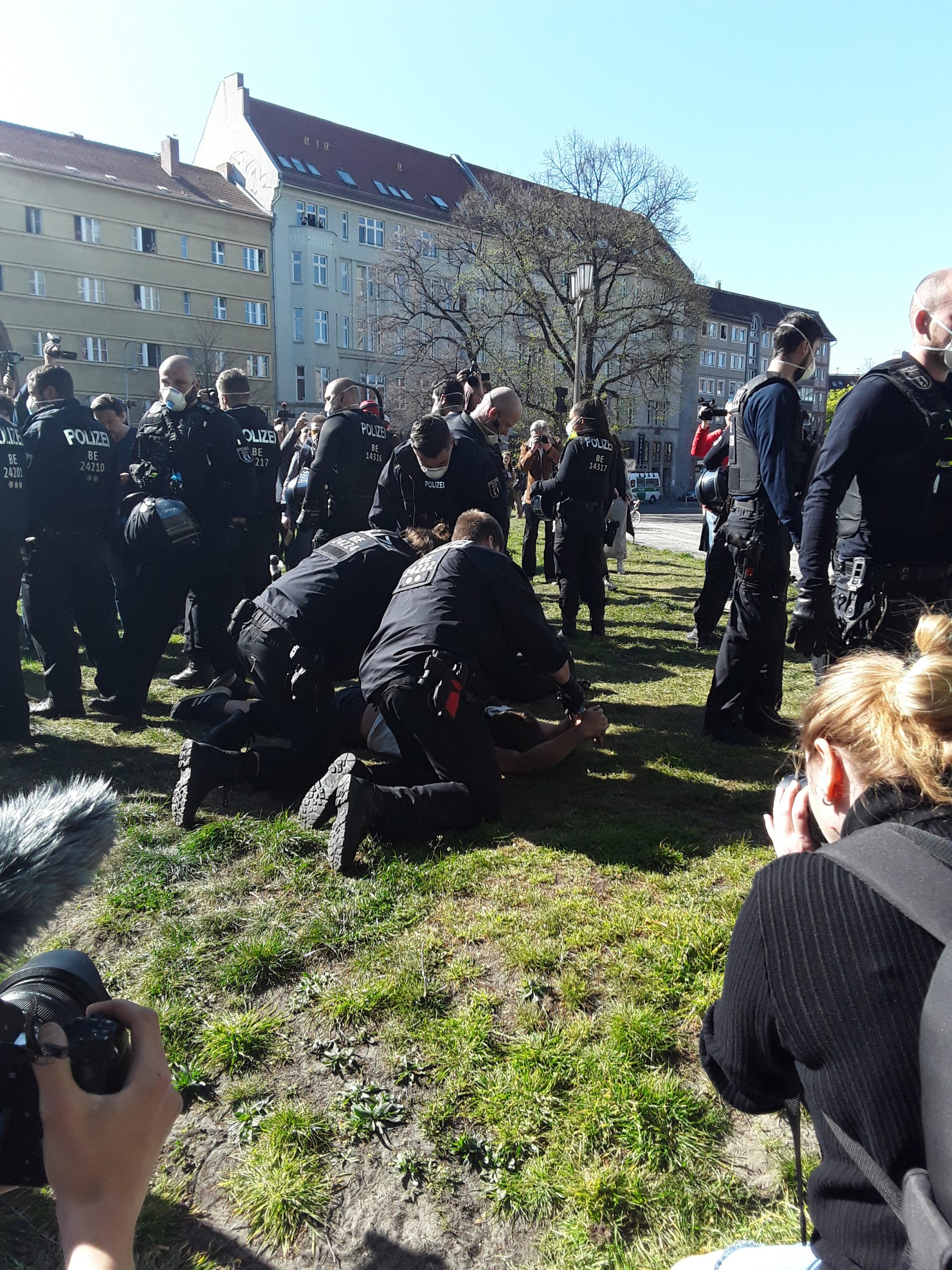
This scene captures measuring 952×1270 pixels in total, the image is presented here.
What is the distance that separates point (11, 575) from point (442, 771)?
3.13 m

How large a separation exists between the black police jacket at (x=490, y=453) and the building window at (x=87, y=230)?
4514 cm

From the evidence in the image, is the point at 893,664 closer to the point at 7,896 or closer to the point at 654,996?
the point at 7,896

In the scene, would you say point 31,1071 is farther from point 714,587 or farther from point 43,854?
point 714,587

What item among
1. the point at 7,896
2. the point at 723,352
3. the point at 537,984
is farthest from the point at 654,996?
the point at 723,352

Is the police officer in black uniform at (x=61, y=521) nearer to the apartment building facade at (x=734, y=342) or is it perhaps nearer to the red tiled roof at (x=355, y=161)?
the red tiled roof at (x=355, y=161)

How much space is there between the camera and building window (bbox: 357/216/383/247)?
5206 centimetres

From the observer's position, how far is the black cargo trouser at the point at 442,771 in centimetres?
380

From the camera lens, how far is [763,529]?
507cm

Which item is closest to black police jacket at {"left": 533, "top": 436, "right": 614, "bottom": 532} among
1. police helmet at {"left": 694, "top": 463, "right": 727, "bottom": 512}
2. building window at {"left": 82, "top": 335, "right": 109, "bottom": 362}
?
police helmet at {"left": 694, "top": 463, "right": 727, "bottom": 512}

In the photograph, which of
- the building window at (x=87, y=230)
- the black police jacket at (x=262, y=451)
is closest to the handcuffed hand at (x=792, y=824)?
the black police jacket at (x=262, y=451)

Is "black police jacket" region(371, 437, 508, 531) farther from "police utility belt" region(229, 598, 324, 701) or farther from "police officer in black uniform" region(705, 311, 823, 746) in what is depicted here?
"police utility belt" region(229, 598, 324, 701)

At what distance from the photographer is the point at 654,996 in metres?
2.75

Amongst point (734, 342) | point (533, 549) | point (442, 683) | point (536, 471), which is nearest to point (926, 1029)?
point (442, 683)

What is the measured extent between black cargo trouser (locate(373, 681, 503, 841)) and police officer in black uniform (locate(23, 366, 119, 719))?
3064 mm
